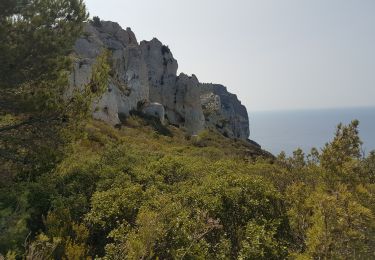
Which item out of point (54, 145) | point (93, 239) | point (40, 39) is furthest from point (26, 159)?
point (93, 239)

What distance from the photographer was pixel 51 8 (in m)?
15.7

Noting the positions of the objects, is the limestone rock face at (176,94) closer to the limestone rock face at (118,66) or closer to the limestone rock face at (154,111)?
the limestone rock face at (118,66)

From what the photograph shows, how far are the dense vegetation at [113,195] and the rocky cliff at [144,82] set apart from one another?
30951 mm

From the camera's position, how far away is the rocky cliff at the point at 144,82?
56.0 m

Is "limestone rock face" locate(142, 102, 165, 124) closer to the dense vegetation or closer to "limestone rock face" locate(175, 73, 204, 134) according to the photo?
"limestone rock face" locate(175, 73, 204, 134)

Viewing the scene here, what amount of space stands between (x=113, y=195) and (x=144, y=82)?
55989mm

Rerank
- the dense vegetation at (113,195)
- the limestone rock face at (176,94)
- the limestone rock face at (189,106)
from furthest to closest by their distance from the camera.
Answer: the limestone rock face at (189,106) → the limestone rock face at (176,94) → the dense vegetation at (113,195)

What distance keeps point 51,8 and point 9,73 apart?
9.99ft

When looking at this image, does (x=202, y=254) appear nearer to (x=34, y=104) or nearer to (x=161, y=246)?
(x=161, y=246)

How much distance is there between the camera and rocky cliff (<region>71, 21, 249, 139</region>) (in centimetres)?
5600

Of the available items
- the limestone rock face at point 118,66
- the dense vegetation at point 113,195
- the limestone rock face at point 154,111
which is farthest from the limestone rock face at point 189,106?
the dense vegetation at point 113,195

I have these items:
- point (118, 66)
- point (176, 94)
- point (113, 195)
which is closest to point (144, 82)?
point (118, 66)

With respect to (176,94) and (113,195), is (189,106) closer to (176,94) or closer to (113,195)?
(176,94)

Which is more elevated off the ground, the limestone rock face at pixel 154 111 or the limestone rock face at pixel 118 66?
the limestone rock face at pixel 118 66
